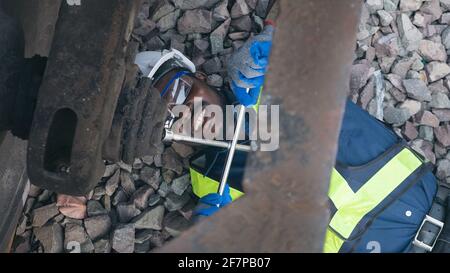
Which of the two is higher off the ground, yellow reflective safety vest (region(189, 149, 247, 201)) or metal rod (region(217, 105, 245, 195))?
metal rod (region(217, 105, 245, 195))

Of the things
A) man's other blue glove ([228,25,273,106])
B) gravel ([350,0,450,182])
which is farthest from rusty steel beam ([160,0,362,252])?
gravel ([350,0,450,182])

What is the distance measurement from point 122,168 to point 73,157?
3.95 feet

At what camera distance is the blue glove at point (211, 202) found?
2238 mm

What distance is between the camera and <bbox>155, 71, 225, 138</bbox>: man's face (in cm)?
233

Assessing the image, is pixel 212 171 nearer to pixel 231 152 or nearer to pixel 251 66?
pixel 231 152

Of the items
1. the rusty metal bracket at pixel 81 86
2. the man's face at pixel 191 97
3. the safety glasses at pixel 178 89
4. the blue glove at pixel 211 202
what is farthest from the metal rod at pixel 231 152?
the rusty metal bracket at pixel 81 86

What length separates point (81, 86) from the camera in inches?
48.9

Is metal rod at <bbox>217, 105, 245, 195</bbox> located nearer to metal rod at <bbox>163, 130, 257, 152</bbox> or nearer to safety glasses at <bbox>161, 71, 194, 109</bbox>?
metal rod at <bbox>163, 130, 257, 152</bbox>

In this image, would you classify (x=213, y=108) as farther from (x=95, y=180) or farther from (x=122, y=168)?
(x=95, y=180)

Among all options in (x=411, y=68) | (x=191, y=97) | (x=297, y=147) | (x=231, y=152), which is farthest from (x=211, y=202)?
(x=411, y=68)

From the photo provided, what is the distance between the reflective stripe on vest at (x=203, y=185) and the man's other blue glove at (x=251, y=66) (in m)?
0.41

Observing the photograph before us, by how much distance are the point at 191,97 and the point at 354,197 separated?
92 centimetres

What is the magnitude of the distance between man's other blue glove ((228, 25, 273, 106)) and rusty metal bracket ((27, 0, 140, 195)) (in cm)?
92

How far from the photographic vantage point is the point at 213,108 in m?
2.42
